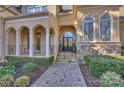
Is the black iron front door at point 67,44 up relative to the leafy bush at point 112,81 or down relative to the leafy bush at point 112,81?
up

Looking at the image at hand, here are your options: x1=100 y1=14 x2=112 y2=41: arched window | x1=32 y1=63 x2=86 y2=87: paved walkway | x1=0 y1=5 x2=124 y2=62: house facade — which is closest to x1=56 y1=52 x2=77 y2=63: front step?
x1=0 y1=5 x2=124 y2=62: house facade

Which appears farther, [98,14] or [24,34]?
[24,34]

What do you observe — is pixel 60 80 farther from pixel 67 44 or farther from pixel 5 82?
pixel 67 44

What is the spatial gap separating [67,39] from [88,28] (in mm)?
6721

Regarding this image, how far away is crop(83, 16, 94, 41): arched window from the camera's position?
14375 mm

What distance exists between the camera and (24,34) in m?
18.1

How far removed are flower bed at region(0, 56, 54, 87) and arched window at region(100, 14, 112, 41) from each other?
523cm

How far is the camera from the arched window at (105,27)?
14.0 metres

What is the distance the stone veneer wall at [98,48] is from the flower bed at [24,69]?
2953mm

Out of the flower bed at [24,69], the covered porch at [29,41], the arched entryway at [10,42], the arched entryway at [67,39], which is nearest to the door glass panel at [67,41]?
the arched entryway at [67,39]

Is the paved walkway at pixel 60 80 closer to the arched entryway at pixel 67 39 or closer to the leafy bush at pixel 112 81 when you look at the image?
the leafy bush at pixel 112 81
